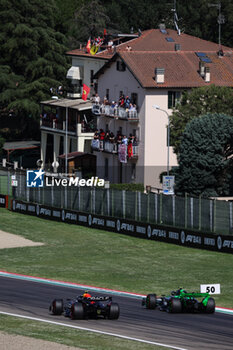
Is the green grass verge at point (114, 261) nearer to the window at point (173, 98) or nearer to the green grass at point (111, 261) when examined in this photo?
the green grass at point (111, 261)

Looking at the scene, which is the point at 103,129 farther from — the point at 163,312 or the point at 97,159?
the point at 163,312

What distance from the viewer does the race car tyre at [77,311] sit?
98.4ft

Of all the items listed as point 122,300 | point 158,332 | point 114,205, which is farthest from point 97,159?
point 158,332

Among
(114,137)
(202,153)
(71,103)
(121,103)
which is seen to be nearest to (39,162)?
(71,103)

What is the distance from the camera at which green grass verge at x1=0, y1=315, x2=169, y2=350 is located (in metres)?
26.2

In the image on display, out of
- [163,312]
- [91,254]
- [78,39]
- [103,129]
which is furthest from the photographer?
[78,39]

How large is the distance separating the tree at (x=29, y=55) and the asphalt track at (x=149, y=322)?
2939 inches

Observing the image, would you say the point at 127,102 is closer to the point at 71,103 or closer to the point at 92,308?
the point at 71,103

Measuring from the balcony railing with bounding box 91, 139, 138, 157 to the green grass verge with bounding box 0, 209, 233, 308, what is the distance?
23101 mm

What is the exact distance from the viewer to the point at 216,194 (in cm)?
7569

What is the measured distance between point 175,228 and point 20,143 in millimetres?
57199

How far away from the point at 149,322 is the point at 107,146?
2349 inches

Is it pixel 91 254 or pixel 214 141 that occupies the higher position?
pixel 214 141

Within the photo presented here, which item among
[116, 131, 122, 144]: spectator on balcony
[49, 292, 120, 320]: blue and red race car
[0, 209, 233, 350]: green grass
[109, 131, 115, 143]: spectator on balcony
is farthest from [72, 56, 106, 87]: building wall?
[49, 292, 120, 320]: blue and red race car
